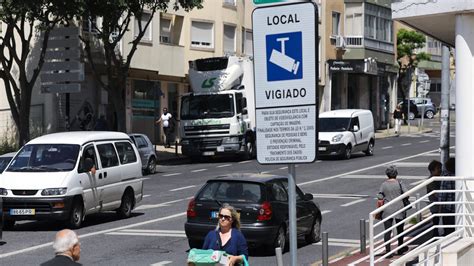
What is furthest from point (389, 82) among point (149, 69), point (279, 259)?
point (279, 259)

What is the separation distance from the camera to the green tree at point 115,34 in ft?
117

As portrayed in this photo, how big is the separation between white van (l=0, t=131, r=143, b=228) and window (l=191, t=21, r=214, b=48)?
92.1ft

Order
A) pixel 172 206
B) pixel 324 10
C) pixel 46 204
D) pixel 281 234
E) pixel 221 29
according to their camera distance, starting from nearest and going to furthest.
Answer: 1. pixel 281 234
2. pixel 46 204
3. pixel 172 206
4. pixel 221 29
5. pixel 324 10

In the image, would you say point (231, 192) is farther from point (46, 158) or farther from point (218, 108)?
point (218, 108)

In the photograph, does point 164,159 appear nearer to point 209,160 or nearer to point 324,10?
point 209,160

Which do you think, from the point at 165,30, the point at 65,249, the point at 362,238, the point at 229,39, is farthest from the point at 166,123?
the point at 65,249

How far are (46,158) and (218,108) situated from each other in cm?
1950

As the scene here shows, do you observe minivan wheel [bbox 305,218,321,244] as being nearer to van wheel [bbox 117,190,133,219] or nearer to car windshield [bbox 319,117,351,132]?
van wheel [bbox 117,190,133,219]

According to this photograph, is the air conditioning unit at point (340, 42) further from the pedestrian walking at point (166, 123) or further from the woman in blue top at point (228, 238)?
the woman in blue top at point (228, 238)

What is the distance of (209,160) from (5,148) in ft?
29.4

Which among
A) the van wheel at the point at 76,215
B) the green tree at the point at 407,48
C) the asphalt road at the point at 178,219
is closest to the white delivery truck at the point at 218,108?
the asphalt road at the point at 178,219

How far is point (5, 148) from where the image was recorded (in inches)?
1523

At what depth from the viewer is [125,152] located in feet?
74.4

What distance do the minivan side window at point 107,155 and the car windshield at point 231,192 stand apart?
4.41 meters
